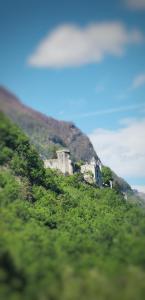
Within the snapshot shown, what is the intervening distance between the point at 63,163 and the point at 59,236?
52003 mm

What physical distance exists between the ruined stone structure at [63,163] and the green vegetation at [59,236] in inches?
152

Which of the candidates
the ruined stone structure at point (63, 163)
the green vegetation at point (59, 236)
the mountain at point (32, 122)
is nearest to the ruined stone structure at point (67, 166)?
the ruined stone structure at point (63, 163)

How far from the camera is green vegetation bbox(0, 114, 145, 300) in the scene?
51.1 metres

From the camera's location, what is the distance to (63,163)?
422 ft

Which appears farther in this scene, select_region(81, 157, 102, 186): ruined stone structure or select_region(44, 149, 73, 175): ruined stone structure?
select_region(81, 157, 102, 186): ruined stone structure

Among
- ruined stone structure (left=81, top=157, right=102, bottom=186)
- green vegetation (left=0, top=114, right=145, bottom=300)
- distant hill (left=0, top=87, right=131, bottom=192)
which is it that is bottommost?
green vegetation (left=0, top=114, right=145, bottom=300)

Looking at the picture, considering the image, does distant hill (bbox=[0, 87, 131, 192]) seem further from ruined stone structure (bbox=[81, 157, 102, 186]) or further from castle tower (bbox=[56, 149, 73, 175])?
ruined stone structure (bbox=[81, 157, 102, 186])

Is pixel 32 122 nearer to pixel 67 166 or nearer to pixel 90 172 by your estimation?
pixel 67 166

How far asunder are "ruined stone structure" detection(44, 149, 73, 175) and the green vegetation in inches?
152

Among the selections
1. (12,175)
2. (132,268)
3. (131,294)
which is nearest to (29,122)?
(12,175)

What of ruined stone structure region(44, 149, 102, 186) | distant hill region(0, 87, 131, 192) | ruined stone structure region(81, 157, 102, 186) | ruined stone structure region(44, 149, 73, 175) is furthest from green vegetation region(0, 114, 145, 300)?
ruined stone structure region(81, 157, 102, 186)

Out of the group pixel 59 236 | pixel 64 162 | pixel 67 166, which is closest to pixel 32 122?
pixel 59 236

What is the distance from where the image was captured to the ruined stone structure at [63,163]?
12794 centimetres

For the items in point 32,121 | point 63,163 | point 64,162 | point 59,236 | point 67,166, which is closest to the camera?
point 59,236
